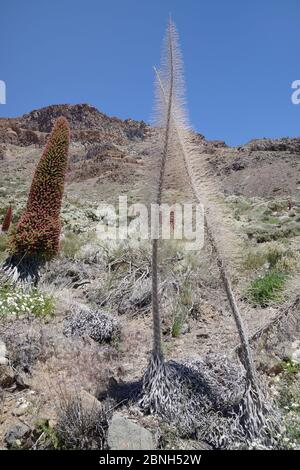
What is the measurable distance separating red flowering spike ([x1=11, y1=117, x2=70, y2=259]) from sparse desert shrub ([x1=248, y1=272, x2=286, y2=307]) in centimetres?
337

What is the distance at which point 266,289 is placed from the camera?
20.0ft

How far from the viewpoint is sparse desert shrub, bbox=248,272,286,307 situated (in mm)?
5887

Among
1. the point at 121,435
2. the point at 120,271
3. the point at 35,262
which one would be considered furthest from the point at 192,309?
Answer: the point at 121,435

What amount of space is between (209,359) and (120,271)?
11.6 ft

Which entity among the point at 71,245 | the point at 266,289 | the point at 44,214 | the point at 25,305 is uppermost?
the point at 44,214

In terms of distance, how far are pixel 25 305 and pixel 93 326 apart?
3.76 ft

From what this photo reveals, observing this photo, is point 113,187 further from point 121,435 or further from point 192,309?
point 121,435

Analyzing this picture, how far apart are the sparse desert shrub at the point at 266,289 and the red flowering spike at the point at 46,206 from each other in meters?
3.37

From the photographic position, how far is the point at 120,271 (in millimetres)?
7344

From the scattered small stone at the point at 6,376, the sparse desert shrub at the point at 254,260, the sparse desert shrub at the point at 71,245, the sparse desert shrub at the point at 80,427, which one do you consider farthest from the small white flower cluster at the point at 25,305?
the sparse desert shrub at the point at 254,260

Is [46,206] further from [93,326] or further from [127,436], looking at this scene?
[127,436]

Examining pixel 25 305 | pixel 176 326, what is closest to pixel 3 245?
pixel 25 305

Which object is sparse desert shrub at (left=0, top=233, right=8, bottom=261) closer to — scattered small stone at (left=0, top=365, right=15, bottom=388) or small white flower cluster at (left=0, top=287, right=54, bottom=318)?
small white flower cluster at (left=0, top=287, right=54, bottom=318)

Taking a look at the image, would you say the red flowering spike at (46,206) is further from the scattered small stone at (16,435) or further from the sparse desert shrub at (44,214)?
the scattered small stone at (16,435)
